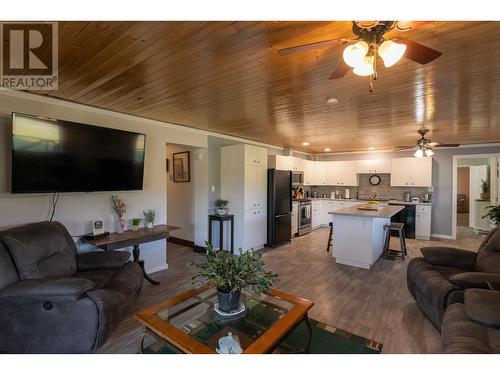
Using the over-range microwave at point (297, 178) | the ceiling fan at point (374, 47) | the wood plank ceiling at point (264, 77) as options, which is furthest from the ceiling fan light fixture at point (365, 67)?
the over-range microwave at point (297, 178)

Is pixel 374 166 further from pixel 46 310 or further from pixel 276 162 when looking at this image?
pixel 46 310

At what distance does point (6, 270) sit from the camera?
75.7 inches

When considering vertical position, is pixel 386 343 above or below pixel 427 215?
below

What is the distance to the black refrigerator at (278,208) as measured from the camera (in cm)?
524

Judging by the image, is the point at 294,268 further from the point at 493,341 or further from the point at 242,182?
the point at 493,341

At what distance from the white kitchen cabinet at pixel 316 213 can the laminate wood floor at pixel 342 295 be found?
2148 mm

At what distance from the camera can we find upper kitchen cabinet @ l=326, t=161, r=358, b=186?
7270mm

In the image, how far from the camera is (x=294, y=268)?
3.97m

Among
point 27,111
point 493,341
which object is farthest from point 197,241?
point 493,341

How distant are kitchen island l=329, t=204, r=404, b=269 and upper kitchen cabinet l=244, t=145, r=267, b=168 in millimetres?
1828

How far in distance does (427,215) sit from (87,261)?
6952 mm

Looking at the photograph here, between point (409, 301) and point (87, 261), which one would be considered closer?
point (87, 261)
